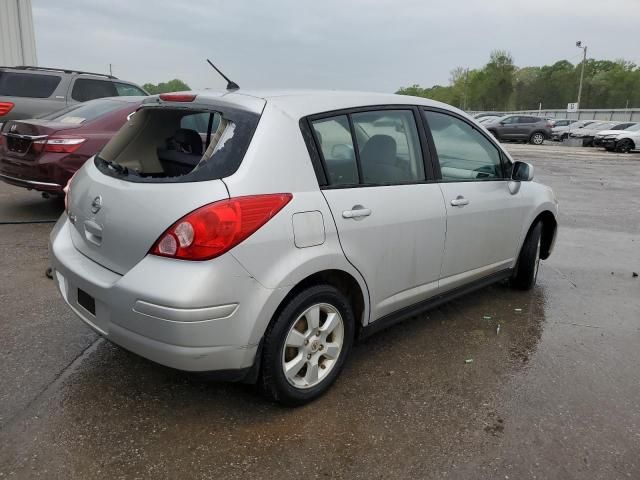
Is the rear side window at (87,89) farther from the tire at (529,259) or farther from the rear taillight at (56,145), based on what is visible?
the tire at (529,259)

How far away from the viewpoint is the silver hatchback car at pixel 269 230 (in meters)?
2.33

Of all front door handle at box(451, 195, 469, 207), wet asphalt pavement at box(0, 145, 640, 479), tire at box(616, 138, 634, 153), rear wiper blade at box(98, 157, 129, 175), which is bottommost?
tire at box(616, 138, 634, 153)

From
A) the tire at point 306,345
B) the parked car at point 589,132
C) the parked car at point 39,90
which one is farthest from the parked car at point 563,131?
the tire at point 306,345

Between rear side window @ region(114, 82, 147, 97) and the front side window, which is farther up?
rear side window @ region(114, 82, 147, 97)

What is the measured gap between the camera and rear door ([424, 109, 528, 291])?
3527mm

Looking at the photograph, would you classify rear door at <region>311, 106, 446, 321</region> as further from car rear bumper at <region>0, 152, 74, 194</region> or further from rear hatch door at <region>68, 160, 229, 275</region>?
car rear bumper at <region>0, 152, 74, 194</region>

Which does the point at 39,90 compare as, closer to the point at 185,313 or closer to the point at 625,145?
the point at 185,313

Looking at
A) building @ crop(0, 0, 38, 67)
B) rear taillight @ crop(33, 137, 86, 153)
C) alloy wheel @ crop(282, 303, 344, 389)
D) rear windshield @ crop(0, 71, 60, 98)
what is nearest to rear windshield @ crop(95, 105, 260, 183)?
alloy wheel @ crop(282, 303, 344, 389)

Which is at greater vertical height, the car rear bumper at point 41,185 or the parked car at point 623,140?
the car rear bumper at point 41,185

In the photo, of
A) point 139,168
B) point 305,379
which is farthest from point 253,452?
point 139,168

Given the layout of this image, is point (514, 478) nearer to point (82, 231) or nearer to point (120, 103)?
point (82, 231)

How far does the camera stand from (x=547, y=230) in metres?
4.90

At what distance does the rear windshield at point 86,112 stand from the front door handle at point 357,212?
14.9ft

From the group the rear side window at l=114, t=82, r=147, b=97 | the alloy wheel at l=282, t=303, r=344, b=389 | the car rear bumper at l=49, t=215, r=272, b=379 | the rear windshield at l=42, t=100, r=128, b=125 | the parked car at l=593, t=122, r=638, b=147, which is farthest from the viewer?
the parked car at l=593, t=122, r=638, b=147
